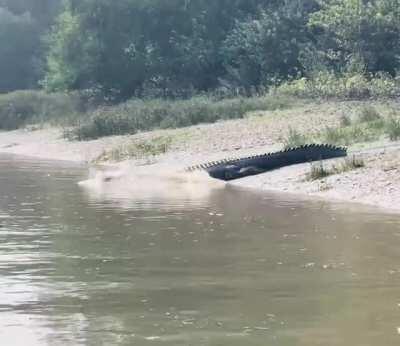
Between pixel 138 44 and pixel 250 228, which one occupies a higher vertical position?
pixel 138 44

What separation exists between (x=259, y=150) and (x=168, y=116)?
34.8 ft

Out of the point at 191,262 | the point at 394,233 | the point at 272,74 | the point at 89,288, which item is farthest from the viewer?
the point at 272,74

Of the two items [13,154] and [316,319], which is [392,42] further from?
[316,319]

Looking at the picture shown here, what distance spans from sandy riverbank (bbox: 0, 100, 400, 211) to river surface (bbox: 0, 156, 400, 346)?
1.16 metres

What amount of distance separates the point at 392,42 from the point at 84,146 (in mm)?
14935

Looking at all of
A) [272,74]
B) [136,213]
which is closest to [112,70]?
[272,74]

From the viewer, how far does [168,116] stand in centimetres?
3728

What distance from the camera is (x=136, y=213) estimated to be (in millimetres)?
16984

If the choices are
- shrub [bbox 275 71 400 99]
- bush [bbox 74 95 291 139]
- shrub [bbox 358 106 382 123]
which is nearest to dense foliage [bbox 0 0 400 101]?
shrub [bbox 275 71 400 99]

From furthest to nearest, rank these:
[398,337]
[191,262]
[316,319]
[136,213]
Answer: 1. [136,213]
2. [191,262]
3. [316,319]
4. [398,337]

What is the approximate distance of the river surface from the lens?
28.0ft

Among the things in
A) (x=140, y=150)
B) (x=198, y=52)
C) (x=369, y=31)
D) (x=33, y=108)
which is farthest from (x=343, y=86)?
(x=33, y=108)

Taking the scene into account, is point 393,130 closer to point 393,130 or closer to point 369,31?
point 393,130

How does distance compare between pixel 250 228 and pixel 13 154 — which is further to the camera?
pixel 13 154
